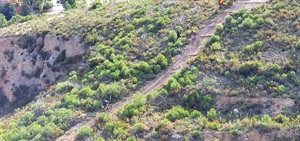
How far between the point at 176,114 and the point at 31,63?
19.0 m

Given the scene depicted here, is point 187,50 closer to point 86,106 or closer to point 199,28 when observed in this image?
point 199,28

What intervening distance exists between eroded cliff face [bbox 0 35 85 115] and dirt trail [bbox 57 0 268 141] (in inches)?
342

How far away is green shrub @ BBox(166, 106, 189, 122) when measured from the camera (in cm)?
2458

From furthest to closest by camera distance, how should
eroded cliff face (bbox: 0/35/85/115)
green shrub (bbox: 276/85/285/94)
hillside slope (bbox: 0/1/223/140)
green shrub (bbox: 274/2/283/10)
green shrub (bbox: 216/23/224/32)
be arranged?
eroded cliff face (bbox: 0/35/85/115)
green shrub (bbox: 274/2/283/10)
green shrub (bbox: 216/23/224/32)
hillside slope (bbox: 0/1/223/140)
green shrub (bbox: 276/85/285/94)

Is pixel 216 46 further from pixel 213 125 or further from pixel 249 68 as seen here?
pixel 213 125

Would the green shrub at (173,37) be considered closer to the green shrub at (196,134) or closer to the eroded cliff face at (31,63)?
the eroded cliff face at (31,63)

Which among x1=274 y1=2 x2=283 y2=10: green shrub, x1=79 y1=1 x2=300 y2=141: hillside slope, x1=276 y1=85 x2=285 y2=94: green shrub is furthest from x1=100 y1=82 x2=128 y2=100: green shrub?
x1=274 y1=2 x2=283 y2=10: green shrub

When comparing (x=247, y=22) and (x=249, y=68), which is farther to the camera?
Result: (x=247, y=22)

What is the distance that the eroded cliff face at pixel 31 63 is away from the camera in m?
37.4

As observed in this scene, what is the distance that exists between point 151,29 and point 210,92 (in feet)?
32.2

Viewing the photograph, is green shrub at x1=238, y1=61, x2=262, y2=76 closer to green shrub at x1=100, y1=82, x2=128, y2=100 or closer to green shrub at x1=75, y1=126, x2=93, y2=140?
green shrub at x1=100, y1=82, x2=128, y2=100

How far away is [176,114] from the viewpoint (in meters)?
24.7

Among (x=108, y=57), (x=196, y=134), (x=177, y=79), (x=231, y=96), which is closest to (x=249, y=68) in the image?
(x=231, y=96)

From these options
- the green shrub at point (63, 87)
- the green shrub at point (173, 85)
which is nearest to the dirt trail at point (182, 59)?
the green shrub at point (173, 85)
